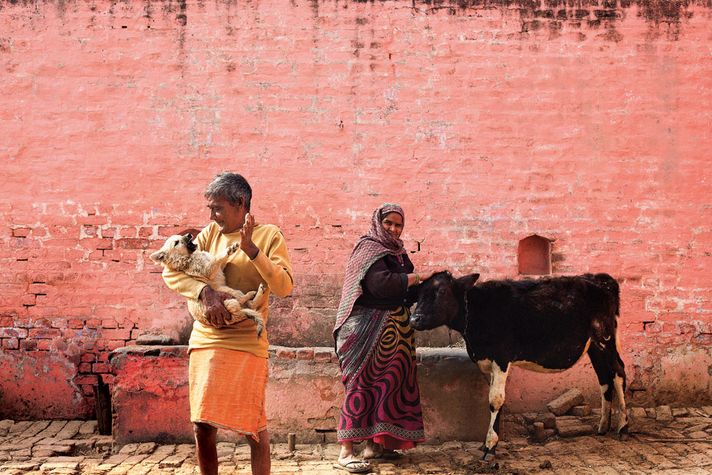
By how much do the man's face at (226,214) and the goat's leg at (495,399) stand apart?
7.69 feet

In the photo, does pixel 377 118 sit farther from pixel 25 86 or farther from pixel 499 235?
pixel 25 86

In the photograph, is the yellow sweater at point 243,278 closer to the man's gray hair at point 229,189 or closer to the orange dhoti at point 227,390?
the orange dhoti at point 227,390

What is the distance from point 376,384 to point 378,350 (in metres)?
0.23

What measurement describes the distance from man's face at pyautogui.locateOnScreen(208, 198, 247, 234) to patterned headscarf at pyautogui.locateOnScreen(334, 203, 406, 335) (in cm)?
130

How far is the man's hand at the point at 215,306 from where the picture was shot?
3.50m

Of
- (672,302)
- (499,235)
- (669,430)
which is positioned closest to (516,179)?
(499,235)

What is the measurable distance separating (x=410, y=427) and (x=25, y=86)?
448 cm

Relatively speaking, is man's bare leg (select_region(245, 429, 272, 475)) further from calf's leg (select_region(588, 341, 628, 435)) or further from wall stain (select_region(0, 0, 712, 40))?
wall stain (select_region(0, 0, 712, 40))

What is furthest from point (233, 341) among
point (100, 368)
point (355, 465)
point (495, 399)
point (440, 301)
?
point (100, 368)

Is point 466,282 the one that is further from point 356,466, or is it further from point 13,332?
point 13,332

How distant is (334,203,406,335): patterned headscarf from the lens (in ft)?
16.0

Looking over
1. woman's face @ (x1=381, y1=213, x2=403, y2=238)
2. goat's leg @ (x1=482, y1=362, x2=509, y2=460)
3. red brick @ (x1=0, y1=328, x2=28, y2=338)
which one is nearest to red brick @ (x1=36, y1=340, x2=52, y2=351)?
red brick @ (x1=0, y1=328, x2=28, y2=338)

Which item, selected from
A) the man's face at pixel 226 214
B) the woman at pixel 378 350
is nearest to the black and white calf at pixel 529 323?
the woman at pixel 378 350

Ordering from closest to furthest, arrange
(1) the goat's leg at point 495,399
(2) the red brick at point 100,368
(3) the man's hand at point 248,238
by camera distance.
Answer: (3) the man's hand at point 248,238 → (1) the goat's leg at point 495,399 → (2) the red brick at point 100,368
